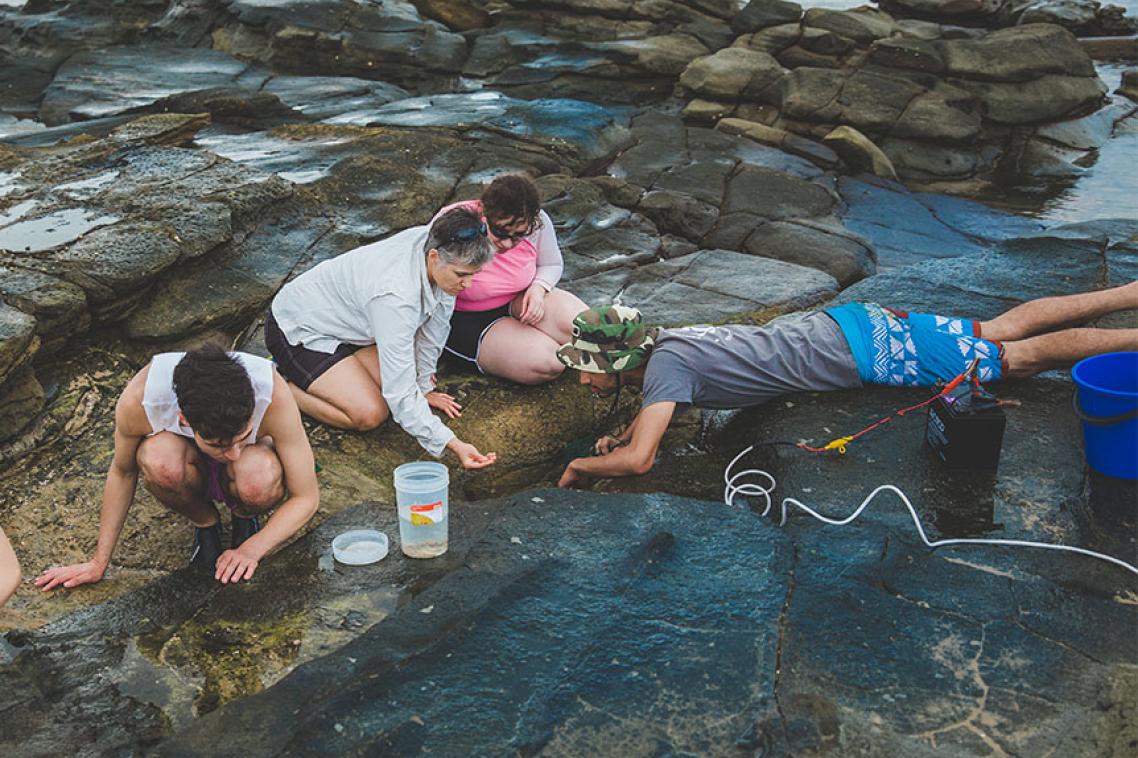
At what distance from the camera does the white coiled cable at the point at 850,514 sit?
11.3 feet

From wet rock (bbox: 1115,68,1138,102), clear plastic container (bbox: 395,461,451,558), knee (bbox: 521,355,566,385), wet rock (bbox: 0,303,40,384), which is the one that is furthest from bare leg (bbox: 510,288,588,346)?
wet rock (bbox: 1115,68,1138,102)

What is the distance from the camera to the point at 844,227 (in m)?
8.84

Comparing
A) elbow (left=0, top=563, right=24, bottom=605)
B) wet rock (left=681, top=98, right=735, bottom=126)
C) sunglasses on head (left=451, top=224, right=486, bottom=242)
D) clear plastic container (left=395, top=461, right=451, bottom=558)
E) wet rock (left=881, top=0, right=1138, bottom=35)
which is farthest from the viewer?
wet rock (left=881, top=0, right=1138, bottom=35)

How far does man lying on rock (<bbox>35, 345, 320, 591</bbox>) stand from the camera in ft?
11.2

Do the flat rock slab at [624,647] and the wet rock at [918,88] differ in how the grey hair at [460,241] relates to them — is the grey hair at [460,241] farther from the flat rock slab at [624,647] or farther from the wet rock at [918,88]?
the wet rock at [918,88]

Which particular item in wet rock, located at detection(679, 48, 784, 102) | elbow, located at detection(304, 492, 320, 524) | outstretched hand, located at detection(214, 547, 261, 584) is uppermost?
elbow, located at detection(304, 492, 320, 524)

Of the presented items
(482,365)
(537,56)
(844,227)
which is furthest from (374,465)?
(537,56)

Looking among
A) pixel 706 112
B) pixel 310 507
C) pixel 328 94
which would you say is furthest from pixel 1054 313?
pixel 328 94

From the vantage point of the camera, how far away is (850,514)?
382cm

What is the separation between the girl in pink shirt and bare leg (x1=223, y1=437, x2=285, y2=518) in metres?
1.55

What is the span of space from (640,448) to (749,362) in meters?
0.70

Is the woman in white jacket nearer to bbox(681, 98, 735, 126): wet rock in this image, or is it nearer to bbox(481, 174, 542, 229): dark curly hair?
bbox(481, 174, 542, 229): dark curly hair

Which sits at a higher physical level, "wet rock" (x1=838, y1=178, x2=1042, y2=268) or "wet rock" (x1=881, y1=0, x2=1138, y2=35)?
"wet rock" (x1=881, y1=0, x2=1138, y2=35)

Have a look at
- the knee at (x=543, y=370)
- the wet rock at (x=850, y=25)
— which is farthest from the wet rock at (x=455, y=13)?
the knee at (x=543, y=370)
